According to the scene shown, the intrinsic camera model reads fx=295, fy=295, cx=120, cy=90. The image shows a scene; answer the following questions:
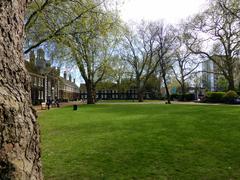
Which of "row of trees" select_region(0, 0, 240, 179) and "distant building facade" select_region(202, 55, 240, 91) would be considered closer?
"row of trees" select_region(0, 0, 240, 179)

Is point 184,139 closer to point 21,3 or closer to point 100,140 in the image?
point 100,140

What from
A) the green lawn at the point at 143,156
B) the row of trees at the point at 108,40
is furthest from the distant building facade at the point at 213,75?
the green lawn at the point at 143,156

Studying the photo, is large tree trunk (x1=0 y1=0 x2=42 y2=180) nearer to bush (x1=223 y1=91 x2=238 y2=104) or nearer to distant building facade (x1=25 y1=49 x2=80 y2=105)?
bush (x1=223 y1=91 x2=238 y2=104)

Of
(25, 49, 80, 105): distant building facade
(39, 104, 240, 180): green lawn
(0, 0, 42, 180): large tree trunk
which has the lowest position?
(39, 104, 240, 180): green lawn

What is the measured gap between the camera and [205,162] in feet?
22.5

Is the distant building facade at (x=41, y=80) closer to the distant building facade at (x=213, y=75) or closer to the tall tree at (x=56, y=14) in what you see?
the distant building facade at (x=213, y=75)

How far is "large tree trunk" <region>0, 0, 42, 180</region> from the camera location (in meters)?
1.88

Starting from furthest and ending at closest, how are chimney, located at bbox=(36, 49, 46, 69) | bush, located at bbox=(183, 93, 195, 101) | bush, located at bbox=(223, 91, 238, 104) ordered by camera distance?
bush, located at bbox=(183, 93, 195, 101) → bush, located at bbox=(223, 91, 238, 104) → chimney, located at bbox=(36, 49, 46, 69)

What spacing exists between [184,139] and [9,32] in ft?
27.8

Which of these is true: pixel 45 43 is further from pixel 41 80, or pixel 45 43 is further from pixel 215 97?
pixel 41 80

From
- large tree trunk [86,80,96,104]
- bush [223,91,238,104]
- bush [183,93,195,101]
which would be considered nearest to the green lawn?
bush [223,91,238,104]

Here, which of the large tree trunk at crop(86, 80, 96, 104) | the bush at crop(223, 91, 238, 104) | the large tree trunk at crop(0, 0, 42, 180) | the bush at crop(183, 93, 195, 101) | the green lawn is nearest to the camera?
the large tree trunk at crop(0, 0, 42, 180)

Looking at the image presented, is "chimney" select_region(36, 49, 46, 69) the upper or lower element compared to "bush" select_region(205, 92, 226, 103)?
upper

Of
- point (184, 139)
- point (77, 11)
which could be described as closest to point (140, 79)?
point (77, 11)
